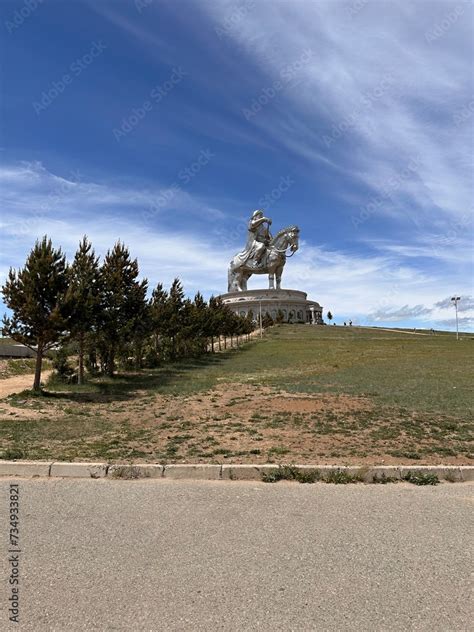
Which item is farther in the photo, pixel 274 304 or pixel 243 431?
pixel 274 304

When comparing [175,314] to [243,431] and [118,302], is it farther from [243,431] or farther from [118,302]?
[243,431]

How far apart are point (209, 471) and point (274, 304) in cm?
10741

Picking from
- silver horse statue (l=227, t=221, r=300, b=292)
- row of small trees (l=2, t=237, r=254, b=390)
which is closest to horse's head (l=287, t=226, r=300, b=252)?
silver horse statue (l=227, t=221, r=300, b=292)

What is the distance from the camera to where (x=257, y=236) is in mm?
126750

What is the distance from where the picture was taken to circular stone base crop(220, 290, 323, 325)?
114062mm

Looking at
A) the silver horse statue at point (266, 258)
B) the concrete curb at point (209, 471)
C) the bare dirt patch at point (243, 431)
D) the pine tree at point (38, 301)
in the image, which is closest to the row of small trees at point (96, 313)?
the pine tree at point (38, 301)

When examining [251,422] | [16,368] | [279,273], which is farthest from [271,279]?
[251,422]

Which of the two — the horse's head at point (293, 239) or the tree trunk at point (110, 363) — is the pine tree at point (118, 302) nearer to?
the tree trunk at point (110, 363)

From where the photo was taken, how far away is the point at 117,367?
31766 millimetres

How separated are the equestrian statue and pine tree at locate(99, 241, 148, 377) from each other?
92979 mm

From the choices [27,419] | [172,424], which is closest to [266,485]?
[172,424]

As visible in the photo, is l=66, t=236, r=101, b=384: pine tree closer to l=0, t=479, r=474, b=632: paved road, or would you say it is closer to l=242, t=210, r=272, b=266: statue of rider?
l=0, t=479, r=474, b=632: paved road

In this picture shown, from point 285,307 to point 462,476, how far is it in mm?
108125

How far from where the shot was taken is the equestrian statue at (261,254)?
12262cm
